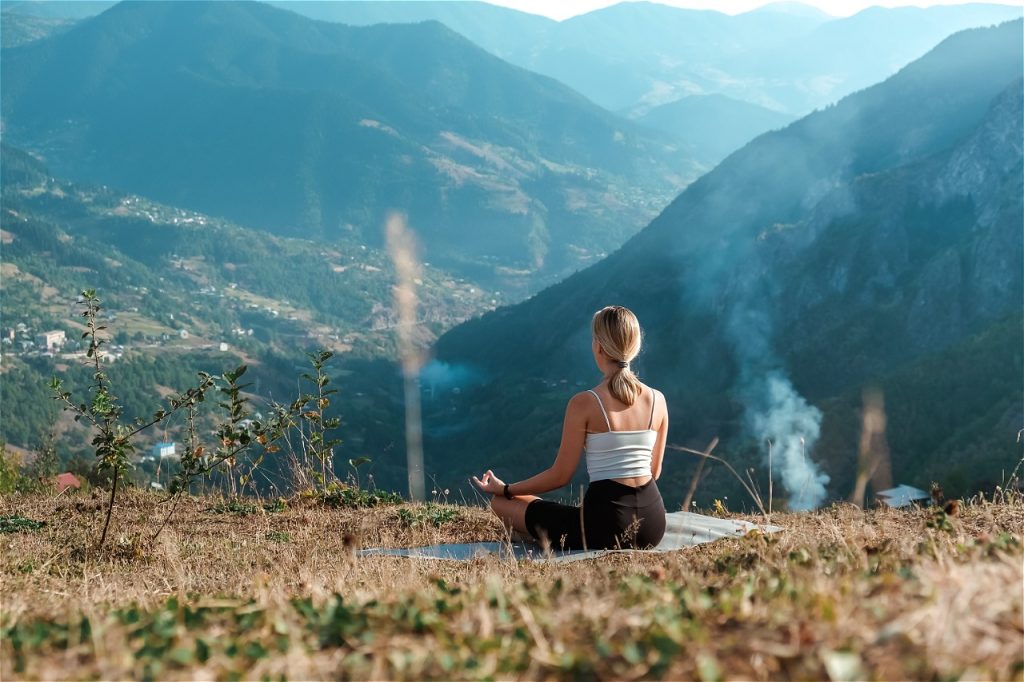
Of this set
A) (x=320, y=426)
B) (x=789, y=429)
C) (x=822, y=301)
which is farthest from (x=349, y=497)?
(x=822, y=301)

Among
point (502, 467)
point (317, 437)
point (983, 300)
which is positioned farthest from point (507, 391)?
point (317, 437)

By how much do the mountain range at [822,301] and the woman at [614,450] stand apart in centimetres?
4035

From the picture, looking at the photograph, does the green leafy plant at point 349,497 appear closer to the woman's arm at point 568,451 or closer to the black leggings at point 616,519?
the woman's arm at point 568,451

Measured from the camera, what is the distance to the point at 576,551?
6.43 metres

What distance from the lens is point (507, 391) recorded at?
12506cm

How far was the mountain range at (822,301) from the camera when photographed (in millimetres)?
67562

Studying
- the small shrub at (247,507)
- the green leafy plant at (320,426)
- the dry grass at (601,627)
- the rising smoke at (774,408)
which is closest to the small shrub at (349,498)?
the green leafy plant at (320,426)

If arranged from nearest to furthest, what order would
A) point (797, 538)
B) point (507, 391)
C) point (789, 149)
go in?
point (797, 538) < point (507, 391) < point (789, 149)

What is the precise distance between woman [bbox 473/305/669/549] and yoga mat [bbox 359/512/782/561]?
6.2 inches

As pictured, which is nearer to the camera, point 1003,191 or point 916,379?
point 916,379

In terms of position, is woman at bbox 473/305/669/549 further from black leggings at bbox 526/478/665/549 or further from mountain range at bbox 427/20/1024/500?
mountain range at bbox 427/20/1024/500

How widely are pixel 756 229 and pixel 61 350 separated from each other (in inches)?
4028

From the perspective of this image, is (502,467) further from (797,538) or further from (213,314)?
(213,314)

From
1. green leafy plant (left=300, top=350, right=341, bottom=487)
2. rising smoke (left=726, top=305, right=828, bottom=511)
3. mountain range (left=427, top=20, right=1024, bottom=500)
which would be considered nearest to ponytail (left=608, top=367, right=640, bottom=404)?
green leafy plant (left=300, top=350, right=341, bottom=487)
